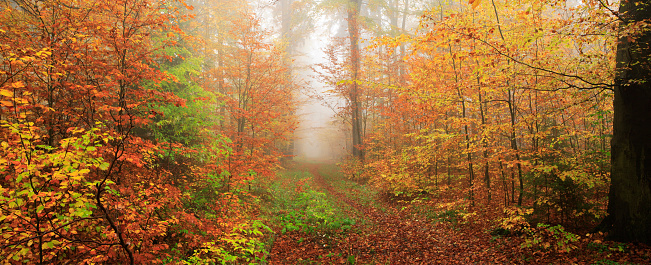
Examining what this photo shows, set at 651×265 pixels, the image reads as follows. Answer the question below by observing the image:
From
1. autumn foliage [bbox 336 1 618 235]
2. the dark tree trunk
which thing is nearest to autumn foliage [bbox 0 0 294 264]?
autumn foliage [bbox 336 1 618 235]

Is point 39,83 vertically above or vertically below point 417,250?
above

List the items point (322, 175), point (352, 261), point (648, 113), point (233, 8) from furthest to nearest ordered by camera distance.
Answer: point (322, 175), point (233, 8), point (352, 261), point (648, 113)

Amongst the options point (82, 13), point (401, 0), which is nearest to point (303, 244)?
point (82, 13)

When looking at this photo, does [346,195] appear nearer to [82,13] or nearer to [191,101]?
[191,101]

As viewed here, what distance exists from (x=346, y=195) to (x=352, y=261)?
762cm

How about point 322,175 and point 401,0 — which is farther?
point 401,0

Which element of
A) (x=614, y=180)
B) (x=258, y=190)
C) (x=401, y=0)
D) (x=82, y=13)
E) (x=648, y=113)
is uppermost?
(x=401, y=0)

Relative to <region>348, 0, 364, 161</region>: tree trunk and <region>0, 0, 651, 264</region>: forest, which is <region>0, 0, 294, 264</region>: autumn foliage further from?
<region>348, 0, 364, 161</region>: tree trunk

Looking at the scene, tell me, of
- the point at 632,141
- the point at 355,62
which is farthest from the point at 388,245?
the point at 355,62

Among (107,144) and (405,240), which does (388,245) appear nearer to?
(405,240)

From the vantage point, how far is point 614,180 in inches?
231

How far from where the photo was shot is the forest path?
21.0ft

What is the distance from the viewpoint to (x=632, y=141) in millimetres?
5551

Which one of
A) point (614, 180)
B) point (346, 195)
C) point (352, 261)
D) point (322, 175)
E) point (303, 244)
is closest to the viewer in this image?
point (614, 180)
